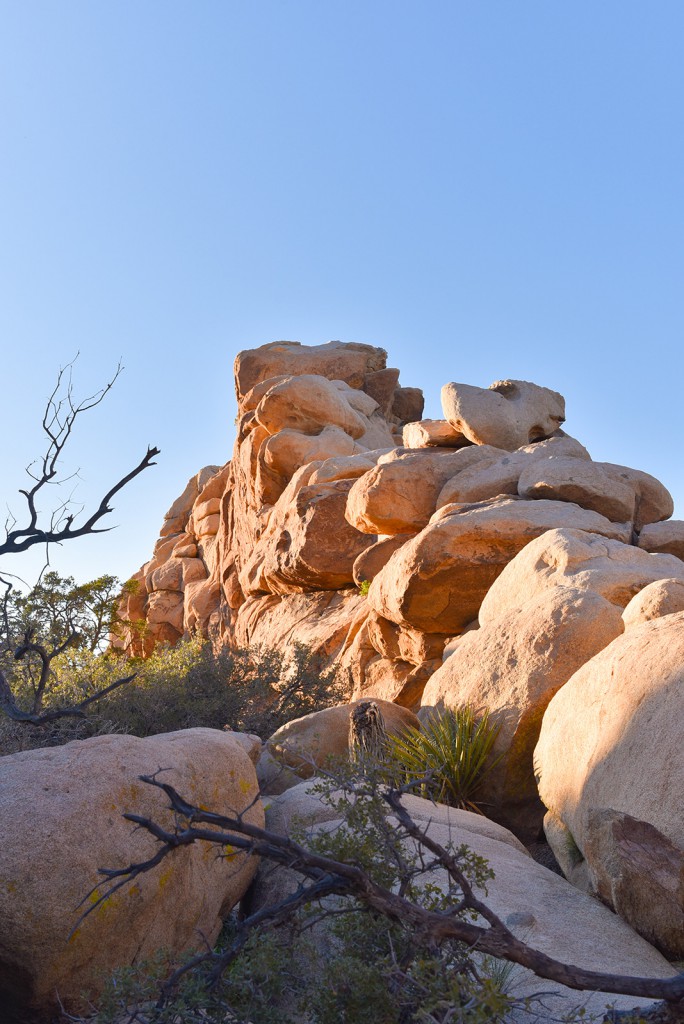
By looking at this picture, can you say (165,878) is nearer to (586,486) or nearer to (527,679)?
(527,679)

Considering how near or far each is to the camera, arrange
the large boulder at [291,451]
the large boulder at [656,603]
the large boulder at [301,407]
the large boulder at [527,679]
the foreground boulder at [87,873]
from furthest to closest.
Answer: the large boulder at [301,407], the large boulder at [291,451], the large boulder at [527,679], the large boulder at [656,603], the foreground boulder at [87,873]

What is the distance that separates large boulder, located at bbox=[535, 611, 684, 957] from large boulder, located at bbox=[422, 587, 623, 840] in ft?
1.68

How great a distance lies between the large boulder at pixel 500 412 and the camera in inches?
631

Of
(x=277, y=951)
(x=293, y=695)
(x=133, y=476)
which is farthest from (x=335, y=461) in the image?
(x=277, y=951)

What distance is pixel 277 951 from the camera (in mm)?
3855

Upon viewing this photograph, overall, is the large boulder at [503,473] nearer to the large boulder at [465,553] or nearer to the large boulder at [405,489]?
the large boulder at [405,489]

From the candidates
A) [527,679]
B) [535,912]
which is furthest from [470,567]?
[535,912]

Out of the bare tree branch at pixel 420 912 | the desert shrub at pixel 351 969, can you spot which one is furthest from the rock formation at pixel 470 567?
the bare tree branch at pixel 420 912

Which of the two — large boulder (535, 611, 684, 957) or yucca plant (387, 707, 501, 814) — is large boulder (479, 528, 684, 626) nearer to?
yucca plant (387, 707, 501, 814)

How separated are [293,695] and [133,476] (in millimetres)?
7747

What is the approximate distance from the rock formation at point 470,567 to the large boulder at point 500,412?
0.04m

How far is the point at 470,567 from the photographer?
A: 1245cm

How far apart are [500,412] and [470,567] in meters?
4.67

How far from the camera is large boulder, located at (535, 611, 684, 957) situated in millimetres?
5289
